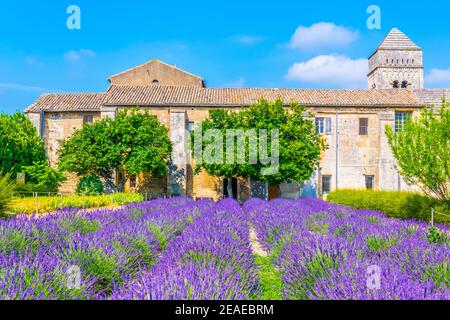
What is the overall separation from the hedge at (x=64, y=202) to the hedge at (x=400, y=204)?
11.0m

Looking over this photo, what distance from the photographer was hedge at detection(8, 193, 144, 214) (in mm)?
13258

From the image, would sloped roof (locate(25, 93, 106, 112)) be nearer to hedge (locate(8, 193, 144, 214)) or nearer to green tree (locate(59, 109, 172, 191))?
green tree (locate(59, 109, 172, 191))


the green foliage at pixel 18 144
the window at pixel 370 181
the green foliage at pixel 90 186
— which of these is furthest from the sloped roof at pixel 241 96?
the green foliage at pixel 90 186

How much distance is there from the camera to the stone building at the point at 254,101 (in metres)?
25.2

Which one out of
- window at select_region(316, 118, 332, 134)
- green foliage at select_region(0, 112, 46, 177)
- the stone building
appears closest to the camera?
green foliage at select_region(0, 112, 46, 177)

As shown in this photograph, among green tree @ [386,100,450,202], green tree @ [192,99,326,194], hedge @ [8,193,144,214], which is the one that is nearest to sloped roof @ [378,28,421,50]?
green tree @ [192,99,326,194]

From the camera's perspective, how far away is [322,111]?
26.1 meters

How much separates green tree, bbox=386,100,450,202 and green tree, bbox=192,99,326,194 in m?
8.33

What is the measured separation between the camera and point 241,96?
27000 millimetres

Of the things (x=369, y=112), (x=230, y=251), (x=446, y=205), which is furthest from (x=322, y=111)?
(x=230, y=251)

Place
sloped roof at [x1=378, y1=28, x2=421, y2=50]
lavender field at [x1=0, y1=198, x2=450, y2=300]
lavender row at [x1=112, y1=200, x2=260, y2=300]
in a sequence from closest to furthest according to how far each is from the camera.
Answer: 1. lavender row at [x1=112, y1=200, x2=260, y2=300]
2. lavender field at [x1=0, y1=198, x2=450, y2=300]
3. sloped roof at [x1=378, y1=28, x2=421, y2=50]

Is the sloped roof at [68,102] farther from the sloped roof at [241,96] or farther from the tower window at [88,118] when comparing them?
the sloped roof at [241,96]

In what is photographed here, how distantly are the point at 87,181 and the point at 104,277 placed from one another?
19.6m
